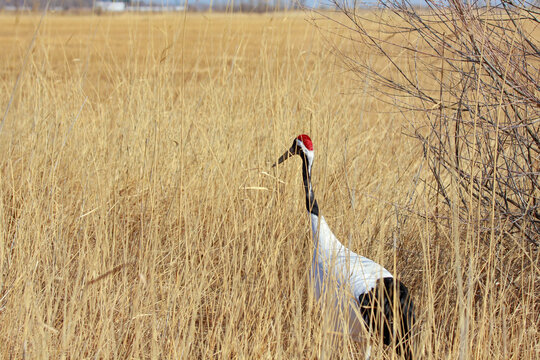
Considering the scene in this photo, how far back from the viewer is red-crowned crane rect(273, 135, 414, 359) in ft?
5.61

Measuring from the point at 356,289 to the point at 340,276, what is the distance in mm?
205

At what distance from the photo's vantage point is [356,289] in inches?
78.0

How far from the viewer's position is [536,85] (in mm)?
1916

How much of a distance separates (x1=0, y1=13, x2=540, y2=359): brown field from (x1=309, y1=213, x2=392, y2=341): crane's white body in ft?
0.20

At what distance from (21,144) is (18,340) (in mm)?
1582

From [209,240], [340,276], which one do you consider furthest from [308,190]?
[340,276]

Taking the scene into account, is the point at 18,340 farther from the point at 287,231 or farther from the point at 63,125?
the point at 63,125

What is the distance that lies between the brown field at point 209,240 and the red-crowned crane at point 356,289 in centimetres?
7

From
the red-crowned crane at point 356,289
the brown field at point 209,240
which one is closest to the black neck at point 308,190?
the red-crowned crane at point 356,289

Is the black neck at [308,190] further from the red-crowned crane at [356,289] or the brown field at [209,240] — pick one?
the brown field at [209,240]

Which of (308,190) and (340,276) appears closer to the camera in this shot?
(340,276)

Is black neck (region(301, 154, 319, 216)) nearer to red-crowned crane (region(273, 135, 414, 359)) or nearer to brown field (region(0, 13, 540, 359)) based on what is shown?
red-crowned crane (region(273, 135, 414, 359))

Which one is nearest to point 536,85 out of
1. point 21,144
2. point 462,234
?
point 462,234

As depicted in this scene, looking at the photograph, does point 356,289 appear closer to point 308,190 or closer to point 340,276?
point 340,276
